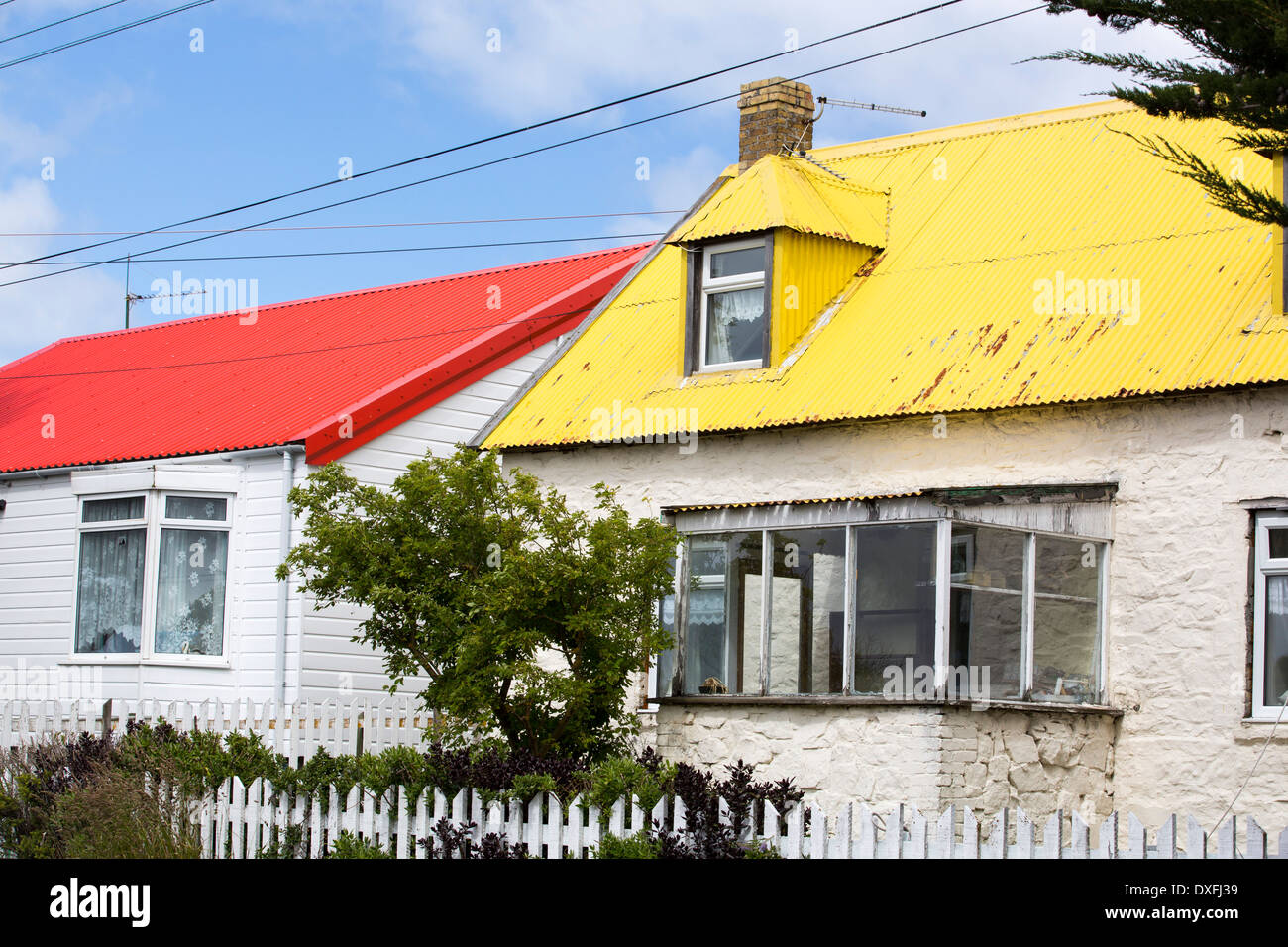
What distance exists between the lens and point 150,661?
18109 mm

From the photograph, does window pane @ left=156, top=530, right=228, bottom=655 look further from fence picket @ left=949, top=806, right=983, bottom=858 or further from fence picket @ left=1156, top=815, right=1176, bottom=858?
fence picket @ left=1156, top=815, right=1176, bottom=858

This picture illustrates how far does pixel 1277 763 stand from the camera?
38.3ft

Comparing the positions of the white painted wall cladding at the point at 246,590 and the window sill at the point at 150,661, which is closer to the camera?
the white painted wall cladding at the point at 246,590

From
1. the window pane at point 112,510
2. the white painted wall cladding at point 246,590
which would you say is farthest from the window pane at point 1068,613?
the window pane at point 112,510

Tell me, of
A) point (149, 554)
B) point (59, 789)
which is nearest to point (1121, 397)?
point (59, 789)

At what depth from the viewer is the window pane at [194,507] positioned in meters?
18.2

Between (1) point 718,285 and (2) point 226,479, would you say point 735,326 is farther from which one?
(2) point 226,479

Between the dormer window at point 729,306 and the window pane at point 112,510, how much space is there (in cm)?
701

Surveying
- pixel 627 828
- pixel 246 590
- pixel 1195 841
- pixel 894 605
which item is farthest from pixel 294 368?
pixel 1195 841

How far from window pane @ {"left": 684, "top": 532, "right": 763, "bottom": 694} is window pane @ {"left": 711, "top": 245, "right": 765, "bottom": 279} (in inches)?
121

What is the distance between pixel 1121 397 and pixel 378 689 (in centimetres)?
935

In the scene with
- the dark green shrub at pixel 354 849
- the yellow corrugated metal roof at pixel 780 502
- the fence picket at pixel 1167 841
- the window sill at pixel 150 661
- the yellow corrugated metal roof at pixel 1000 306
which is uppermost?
the yellow corrugated metal roof at pixel 1000 306

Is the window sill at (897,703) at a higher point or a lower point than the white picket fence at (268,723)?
higher

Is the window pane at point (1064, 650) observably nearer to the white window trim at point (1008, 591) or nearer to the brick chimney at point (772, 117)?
the white window trim at point (1008, 591)
